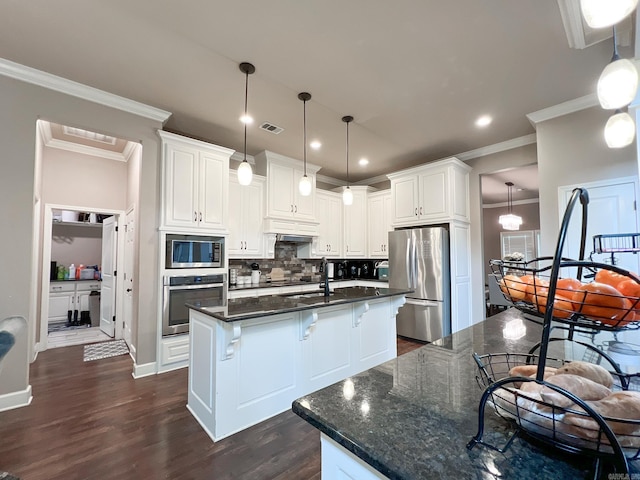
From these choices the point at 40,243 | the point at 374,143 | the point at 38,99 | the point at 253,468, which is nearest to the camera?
the point at 253,468

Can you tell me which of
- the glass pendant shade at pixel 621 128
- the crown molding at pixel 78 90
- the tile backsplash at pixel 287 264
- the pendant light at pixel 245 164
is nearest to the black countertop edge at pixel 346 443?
the glass pendant shade at pixel 621 128

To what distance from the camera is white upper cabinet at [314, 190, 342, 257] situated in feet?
17.6

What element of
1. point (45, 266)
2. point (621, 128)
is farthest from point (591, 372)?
point (45, 266)

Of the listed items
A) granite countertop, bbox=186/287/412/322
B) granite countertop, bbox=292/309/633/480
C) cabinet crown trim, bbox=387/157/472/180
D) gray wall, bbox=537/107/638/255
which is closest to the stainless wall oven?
granite countertop, bbox=186/287/412/322

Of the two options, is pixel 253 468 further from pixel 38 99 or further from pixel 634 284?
pixel 38 99

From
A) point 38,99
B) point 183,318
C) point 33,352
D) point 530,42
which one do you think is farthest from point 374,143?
point 33,352

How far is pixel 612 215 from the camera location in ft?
9.77

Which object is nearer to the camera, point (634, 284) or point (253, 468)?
point (634, 284)

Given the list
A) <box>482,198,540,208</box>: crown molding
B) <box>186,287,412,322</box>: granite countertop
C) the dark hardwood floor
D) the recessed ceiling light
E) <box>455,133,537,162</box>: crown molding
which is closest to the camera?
the dark hardwood floor

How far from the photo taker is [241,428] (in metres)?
2.14

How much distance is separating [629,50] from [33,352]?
22.6ft

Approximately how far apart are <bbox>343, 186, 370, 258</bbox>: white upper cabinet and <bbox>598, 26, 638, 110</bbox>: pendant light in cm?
453

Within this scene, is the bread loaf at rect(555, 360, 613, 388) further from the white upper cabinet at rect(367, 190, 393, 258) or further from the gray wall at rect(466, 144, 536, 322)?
the white upper cabinet at rect(367, 190, 393, 258)

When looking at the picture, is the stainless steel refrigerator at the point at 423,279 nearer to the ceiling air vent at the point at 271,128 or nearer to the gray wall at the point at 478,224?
the gray wall at the point at 478,224
